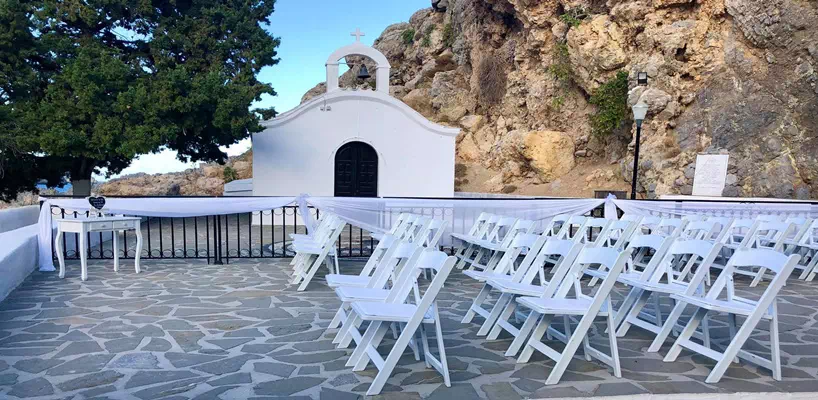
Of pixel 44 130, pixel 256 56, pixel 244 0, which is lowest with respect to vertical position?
pixel 44 130

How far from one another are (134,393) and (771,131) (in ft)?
68.6

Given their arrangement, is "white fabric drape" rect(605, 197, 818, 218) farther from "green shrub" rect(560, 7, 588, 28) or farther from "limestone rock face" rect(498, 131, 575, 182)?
"green shrub" rect(560, 7, 588, 28)

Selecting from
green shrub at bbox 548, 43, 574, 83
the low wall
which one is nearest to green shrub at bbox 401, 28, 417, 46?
green shrub at bbox 548, 43, 574, 83

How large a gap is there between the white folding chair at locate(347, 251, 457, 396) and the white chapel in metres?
12.1

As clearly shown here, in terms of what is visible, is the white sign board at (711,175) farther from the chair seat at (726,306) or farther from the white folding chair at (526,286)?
the white folding chair at (526,286)

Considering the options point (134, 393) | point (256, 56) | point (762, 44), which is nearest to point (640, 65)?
point (762, 44)

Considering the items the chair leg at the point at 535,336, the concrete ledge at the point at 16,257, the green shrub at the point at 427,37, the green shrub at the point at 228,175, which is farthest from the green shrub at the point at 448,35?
the chair leg at the point at 535,336

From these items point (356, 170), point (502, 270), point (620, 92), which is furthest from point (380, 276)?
point (620, 92)

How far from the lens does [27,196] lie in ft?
86.7

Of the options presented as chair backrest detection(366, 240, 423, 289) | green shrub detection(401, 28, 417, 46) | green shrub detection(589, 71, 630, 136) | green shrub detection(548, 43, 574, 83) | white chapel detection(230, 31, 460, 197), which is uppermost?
green shrub detection(401, 28, 417, 46)

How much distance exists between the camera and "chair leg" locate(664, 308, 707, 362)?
4.12 m

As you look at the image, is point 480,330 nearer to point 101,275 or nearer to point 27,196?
point 101,275

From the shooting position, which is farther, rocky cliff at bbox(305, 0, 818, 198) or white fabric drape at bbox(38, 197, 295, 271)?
rocky cliff at bbox(305, 0, 818, 198)

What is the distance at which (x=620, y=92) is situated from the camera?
76.7ft
